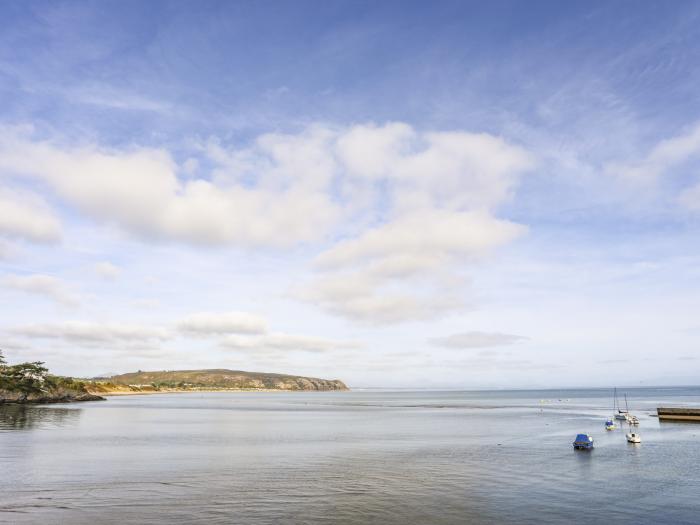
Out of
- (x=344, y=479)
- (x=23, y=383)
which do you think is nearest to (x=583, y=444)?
(x=344, y=479)

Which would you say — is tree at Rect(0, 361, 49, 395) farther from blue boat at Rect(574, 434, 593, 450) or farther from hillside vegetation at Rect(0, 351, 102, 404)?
blue boat at Rect(574, 434, 593, 450)

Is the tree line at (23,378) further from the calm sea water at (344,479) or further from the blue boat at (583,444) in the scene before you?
the blue boat at (583,444)

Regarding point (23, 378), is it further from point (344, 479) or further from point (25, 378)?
point (344, 479)

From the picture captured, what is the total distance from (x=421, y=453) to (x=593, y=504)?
29.6 m

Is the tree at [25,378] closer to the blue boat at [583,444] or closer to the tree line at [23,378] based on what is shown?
the tree line at [23,378]

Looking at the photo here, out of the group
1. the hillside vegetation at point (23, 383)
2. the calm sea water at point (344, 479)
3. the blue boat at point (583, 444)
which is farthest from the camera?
the hillside vegetation at point (23, 383)

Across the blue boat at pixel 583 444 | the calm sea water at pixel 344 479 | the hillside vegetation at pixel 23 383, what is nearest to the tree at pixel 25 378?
the hillside vegetation at pixel 23 383

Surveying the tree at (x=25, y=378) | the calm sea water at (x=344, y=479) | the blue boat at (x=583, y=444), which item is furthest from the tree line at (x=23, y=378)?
the blue boat at (x=583, y=444)

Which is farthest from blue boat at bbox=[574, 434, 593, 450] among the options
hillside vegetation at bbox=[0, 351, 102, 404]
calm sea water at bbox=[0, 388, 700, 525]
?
hillside vegetation at bbox=[0, 351, 102, 404]

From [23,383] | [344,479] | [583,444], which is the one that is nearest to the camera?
[344,479]

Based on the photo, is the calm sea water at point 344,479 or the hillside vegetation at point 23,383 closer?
the calm sea water at point 344,479

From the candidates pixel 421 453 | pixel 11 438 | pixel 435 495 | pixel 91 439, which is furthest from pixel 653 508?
Result: pixel 11 438

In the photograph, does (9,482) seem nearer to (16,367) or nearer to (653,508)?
(653,508)

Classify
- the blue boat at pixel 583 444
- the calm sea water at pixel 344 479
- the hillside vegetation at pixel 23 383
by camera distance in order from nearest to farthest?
the calm sea water at pixel 344 479 → the blue boat at pixel 583 444 → the hillside vegetation at pixel 23 383
